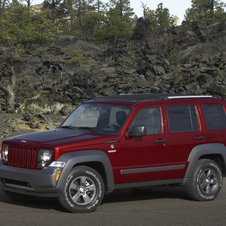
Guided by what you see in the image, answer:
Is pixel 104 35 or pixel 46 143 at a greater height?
pixel 104 35

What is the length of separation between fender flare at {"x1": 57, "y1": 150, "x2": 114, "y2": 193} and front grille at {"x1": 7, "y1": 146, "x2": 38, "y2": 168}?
0.46 meters

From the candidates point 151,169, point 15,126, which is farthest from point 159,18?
point 151,169

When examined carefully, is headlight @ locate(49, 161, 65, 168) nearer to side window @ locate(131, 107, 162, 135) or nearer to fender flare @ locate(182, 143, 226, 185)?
side window @ locate(131, 107, 162, 135)

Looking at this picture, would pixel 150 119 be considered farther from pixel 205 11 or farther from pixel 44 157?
pixel 205 11

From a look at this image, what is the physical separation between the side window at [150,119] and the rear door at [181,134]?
0.64 feet

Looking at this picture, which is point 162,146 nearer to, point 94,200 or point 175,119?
point 175,119

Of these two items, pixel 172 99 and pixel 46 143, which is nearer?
pixel 46 143

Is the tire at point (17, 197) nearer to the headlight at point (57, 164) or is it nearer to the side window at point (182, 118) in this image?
the headlight at point (57, 164)

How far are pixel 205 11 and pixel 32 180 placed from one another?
7398 cm

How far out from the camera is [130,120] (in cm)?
665

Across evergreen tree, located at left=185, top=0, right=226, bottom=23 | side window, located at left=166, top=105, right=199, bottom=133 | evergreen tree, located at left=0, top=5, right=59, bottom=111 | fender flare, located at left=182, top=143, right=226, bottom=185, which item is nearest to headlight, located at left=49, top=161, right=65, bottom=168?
side window, located at left=166, top=105, right=199, bottom=133

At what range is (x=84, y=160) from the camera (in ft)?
19.9

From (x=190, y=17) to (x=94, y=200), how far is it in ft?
220

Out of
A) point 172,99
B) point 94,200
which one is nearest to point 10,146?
point 94,200
